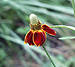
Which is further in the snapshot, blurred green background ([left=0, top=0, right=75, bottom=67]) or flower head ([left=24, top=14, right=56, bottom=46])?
blurred green background ([left=0, top=0, right=75, bottom=67])

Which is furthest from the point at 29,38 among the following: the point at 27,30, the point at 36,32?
the point at 27,30

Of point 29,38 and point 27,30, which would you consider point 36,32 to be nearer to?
point 29,38

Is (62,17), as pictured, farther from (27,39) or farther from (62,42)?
(27,39)

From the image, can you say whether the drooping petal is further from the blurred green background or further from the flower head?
the blurred green background

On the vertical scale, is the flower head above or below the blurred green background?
above

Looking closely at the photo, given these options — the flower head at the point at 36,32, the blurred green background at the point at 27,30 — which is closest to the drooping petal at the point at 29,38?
the flower head at the point at 36,32

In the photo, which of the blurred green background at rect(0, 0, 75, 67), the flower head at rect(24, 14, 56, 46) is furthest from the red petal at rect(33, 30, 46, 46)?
the blurred green background at rect(0, 0, 75, 67)

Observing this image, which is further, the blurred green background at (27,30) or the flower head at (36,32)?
the blurred green background at (27,30)

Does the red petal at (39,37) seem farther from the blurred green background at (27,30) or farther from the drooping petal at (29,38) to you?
the blurred green background at (27,30)
